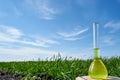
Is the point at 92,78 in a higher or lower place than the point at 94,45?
lower

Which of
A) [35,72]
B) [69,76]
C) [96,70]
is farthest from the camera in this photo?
[35,72]

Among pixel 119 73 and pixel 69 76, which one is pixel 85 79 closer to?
pixel 69 76

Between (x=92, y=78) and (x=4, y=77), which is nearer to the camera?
(x=92, y=78)

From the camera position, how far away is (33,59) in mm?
9164

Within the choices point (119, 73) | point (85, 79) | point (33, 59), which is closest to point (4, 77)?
point (33, 59)

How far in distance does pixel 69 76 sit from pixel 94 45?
1740 millimetres

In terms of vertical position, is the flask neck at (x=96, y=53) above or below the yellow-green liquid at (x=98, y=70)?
above

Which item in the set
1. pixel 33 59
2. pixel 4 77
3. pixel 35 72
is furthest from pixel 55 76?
pixel 33 59

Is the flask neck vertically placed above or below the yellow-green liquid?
above

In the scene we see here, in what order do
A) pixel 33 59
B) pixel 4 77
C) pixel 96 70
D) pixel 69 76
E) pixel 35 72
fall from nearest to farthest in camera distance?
pixel 96 70, pixel 69 76, pixel 35 72, pixel 4 77, pixel 33 59

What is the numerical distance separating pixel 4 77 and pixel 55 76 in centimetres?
186

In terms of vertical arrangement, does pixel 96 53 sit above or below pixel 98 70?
above

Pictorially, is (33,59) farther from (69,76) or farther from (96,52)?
(96,52)

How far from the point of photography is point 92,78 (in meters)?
3.67
